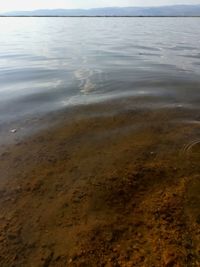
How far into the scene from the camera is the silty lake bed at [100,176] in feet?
12.4

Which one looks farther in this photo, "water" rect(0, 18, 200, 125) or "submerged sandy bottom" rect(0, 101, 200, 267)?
"water" rect(0, 18, 200, 125)

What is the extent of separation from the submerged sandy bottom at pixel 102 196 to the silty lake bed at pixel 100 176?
15 mm

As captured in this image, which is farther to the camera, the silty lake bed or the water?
the water

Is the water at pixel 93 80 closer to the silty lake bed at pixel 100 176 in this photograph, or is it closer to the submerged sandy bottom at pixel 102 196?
the silty lake bed at pixel 100 176

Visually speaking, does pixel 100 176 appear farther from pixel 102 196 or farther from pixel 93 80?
pixel 93 80

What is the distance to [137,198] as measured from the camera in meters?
4.68

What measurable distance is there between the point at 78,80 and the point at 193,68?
6199mm

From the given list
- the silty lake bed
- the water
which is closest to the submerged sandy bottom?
the silty lake bed

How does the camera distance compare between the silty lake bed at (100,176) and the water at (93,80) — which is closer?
the silty lake bed at (100,176)

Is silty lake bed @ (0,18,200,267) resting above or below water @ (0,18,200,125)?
above

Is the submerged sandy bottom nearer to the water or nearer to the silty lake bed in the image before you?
the silty lake bed

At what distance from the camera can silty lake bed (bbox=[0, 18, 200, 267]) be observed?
12.4ft

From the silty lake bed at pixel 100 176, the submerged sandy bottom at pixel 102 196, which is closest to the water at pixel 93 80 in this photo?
the silty lake bed at pixel 100 176

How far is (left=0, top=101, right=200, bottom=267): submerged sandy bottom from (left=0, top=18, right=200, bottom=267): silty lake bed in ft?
0.05
